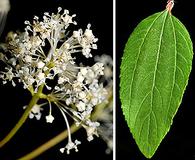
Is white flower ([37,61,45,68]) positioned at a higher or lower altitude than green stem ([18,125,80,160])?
higher

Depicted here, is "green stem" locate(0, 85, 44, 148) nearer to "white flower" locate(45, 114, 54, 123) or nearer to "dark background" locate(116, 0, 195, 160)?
"white flower" locate(45, 114, 54, 123)

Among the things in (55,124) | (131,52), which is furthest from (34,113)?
(131,52)

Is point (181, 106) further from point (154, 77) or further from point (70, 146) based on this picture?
point (70, 146)

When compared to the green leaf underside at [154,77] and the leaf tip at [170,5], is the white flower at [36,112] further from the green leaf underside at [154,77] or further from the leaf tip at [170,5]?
the leaf tip at [170,5]

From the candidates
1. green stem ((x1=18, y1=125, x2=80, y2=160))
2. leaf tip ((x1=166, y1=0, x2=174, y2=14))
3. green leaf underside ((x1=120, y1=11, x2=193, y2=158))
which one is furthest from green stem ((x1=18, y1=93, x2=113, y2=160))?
leaf tip ((x1=166, y1=0, x2=174, y2=14))

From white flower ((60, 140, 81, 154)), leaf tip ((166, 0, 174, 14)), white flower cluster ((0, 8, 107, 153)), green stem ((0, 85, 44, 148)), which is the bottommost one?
white flower ((60, 140, 81, 154))

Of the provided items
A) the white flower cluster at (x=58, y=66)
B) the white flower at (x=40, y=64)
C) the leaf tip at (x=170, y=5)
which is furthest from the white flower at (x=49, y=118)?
the leaf tip at (x=170, y=5)

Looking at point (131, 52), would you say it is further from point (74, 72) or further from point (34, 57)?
point (34, 57)
